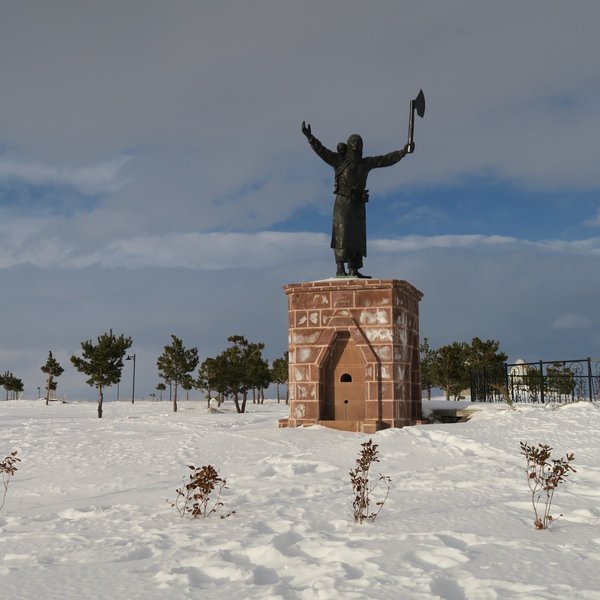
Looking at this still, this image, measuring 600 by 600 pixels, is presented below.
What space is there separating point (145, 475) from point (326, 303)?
18.6ft

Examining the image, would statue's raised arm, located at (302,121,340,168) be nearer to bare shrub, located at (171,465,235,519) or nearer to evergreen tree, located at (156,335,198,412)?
bare shrub, located at (171,465,235,519)

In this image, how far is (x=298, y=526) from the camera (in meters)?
5.29

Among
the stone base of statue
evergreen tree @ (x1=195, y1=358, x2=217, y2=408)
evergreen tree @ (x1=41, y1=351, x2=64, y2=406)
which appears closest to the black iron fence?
the stone base of statue

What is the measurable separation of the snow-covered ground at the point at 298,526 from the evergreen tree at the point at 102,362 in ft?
75.8

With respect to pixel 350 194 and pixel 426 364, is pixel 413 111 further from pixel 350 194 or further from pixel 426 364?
pixel 426 364

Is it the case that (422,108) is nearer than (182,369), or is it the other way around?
(422,108)

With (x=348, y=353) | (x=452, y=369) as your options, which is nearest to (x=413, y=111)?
(x=348, y=353)

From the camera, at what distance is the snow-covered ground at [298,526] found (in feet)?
12.9

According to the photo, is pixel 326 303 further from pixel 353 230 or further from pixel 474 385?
pixel 474 385

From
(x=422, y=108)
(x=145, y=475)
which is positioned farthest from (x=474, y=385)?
(x=145, y=475)

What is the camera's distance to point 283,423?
12.8m

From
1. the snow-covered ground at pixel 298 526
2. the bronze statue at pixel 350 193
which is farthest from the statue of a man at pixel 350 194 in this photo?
the snow-covered ground at pixel 298 526

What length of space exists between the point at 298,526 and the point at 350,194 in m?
9.36

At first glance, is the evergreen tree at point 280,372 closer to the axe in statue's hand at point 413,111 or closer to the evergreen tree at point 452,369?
the evergreen tree at point 452,369
